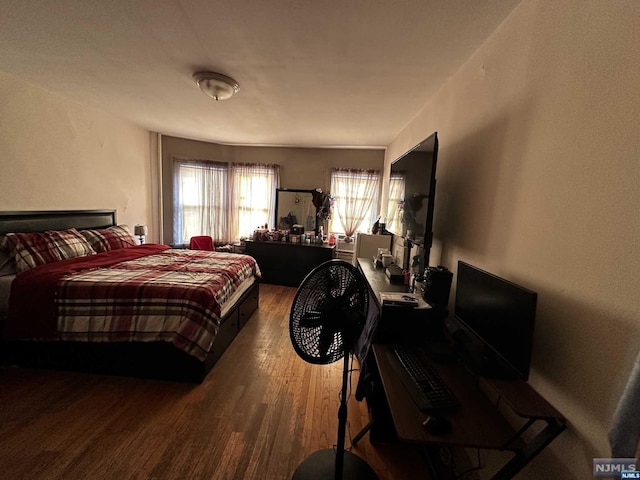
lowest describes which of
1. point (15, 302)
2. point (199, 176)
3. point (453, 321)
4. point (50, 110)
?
point (15, 302)

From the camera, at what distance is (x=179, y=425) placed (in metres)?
1.62

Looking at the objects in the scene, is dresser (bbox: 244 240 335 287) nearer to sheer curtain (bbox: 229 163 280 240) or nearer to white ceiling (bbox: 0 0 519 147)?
sheer curtain (bbox: 229 163 280 240)

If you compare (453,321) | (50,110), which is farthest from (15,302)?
(453,321)

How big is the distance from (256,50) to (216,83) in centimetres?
58

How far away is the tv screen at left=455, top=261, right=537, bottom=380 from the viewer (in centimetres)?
87

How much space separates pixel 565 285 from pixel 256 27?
1.96 metres

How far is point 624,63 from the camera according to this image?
2.43 feet

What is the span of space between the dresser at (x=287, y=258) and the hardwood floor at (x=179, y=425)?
2153mm

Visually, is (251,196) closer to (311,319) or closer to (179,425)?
(179,425)

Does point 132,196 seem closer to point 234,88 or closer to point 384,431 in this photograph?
point 234,88

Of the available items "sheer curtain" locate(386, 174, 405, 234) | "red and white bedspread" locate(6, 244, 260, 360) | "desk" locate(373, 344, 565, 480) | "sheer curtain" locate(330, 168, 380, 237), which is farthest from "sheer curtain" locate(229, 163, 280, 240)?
"desk" locate(373, 344, 565, 480)

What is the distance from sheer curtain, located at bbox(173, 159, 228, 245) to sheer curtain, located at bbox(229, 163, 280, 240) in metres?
0.18

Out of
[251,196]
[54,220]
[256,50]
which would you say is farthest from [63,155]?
[256,50]

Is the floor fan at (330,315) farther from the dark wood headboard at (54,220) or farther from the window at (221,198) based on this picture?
the window at (221,198)
